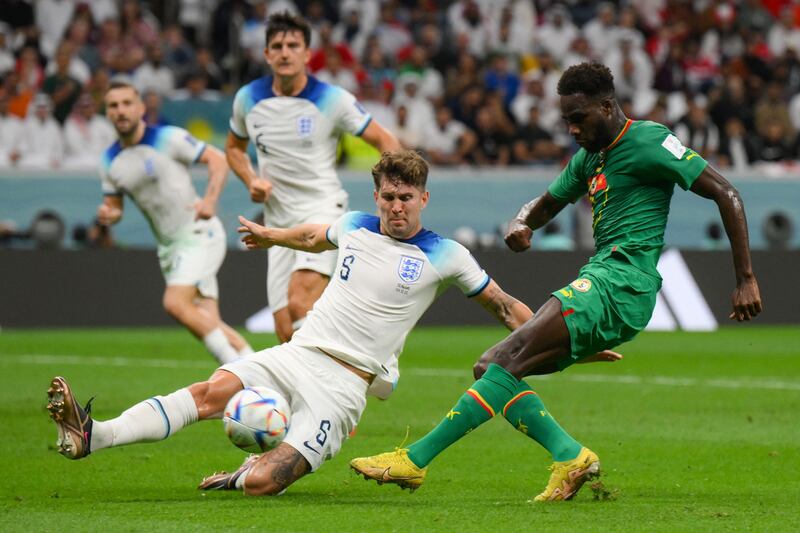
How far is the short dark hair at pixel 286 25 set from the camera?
31.3ft

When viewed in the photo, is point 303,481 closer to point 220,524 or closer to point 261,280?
point 220,524

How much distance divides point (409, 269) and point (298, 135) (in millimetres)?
3112

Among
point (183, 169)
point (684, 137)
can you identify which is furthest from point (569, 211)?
point (183, 169)

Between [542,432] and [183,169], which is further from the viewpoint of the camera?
[183,169]

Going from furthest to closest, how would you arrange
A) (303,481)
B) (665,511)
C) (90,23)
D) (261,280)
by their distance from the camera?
(90,23) → (261,280) → (303,481) → (665,511)

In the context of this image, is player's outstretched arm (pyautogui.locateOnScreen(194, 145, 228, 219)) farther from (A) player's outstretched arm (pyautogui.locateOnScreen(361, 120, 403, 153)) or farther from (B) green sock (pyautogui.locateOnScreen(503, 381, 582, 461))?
(B) green sock (pyautogui.locateOnScreen(503, 381, 582, 461))

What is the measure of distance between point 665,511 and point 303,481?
2098 millimetres

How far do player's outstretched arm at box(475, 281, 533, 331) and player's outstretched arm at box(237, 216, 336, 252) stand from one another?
32.8 inches

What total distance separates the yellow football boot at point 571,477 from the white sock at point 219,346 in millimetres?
4600

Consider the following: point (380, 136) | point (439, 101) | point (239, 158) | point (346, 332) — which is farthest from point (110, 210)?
point (439, 101)

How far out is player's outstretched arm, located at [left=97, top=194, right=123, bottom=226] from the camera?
35.5 ft

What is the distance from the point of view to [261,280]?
1808cm

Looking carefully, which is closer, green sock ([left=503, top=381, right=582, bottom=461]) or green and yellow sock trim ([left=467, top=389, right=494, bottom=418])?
green and yellow sock trim ([left=467, top=389, right=494, bottom=418])

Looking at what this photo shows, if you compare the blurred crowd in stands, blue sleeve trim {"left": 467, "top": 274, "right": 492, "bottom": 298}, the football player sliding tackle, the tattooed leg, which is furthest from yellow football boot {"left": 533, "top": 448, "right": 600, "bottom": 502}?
the blurred crowd in stands
